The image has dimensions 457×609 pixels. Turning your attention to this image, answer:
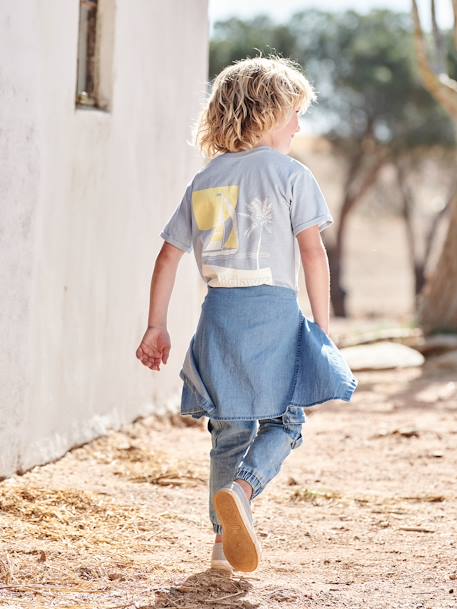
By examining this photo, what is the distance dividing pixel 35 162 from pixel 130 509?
1591mm

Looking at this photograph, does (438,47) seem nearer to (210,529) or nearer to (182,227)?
(210,529)

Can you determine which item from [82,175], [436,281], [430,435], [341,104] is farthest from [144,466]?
[341,104]

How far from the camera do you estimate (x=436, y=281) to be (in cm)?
1143

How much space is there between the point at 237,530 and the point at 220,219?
A: 979 millimetres

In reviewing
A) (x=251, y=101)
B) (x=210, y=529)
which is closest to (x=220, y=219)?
(x=251, y=101)

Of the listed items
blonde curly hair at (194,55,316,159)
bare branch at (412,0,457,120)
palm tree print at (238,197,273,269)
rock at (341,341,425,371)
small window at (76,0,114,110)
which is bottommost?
rock at (341,341,425,371)

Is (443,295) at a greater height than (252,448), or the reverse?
(252,448)

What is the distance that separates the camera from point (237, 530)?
3.33 meters

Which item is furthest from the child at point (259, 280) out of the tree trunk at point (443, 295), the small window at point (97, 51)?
Result: the tree trunk at point (443, 295)

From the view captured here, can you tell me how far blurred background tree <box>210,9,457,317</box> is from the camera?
22.9 metres

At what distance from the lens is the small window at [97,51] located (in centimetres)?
583

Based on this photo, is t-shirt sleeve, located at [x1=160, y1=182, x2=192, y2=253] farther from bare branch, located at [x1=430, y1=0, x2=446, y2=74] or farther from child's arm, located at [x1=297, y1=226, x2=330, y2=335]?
bare branch, located at [x1=430, y1=0, x2=446, y2=74]

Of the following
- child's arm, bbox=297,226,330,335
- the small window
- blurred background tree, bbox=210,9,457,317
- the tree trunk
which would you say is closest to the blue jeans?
child's arm, bbox=297,226,330,335

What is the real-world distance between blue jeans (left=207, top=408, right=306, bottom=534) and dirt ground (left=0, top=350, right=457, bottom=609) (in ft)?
1.07
